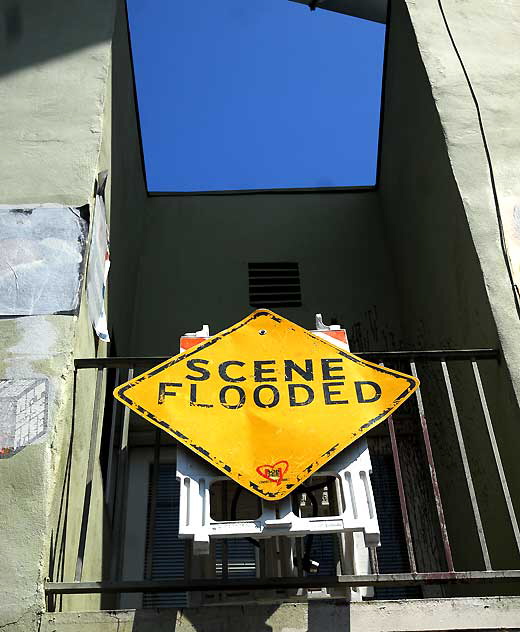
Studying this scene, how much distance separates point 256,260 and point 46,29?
304 cm

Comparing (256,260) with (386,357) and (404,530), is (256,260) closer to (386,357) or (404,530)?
(386,357)

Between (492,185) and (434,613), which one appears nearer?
(434,613)

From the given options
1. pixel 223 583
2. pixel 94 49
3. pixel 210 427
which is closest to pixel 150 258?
pixel 94 49

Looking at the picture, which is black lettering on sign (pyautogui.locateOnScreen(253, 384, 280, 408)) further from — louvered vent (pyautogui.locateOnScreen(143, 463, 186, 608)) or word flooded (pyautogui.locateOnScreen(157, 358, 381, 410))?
louvered vent (pyautogui.locateOnScreen(143, 463, 186, 608))

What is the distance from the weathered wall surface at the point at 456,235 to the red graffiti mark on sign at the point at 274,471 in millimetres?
1469

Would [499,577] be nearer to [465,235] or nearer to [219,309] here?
[465,235]

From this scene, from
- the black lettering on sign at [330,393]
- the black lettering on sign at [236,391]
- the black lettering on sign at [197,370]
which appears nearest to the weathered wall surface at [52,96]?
the black lettering on sign at [197,370]

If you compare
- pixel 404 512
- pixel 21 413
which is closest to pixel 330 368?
pixel 404 512

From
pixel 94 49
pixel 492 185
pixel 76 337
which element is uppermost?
pixel 94 49

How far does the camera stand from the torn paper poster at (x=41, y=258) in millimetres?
4906

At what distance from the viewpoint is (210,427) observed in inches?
163

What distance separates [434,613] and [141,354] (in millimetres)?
4371

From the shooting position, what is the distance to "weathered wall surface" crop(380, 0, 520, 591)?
4.95 meters

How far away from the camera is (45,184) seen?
5.53 metres
